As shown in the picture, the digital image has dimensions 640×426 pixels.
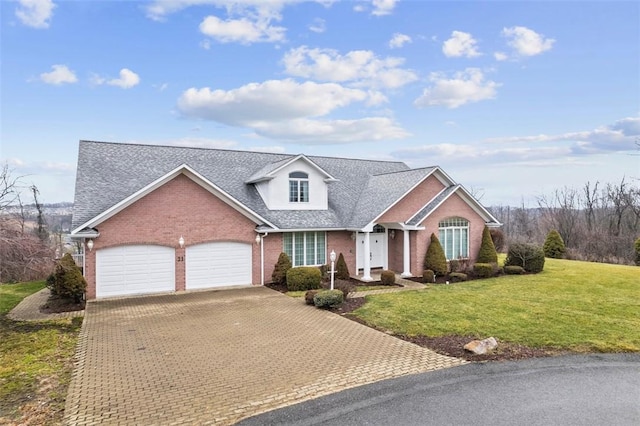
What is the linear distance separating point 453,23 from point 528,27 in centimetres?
341

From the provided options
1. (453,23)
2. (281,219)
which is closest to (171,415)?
(281,219)

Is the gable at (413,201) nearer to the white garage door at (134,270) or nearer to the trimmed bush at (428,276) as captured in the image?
the trimmed bush at (428,276)

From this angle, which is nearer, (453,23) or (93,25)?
(93,25)

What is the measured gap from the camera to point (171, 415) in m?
6.81

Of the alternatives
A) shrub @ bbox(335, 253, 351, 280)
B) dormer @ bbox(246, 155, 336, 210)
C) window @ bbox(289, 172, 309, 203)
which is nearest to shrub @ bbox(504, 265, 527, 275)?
shrub @ bbox(335, 253, 351, 280)

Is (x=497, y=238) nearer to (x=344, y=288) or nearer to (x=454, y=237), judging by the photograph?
(x=454, y=237)

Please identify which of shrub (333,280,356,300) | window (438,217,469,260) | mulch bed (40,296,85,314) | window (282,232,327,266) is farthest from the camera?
window (438,217,469,260)

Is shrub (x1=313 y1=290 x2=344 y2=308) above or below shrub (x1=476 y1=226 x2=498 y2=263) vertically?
below

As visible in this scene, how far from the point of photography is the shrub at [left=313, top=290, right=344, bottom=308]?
14852 mm

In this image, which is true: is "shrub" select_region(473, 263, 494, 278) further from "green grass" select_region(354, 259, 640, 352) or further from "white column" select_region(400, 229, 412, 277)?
"white column" select_region(400, 229, 412, 277)

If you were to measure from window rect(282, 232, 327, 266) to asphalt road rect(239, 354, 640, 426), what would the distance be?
13.2m

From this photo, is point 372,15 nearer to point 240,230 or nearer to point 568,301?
point 240,230

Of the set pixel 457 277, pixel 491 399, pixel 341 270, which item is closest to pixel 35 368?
pixel 491 399

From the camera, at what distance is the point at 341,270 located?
21.3m
